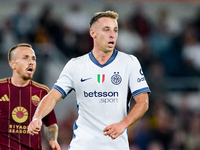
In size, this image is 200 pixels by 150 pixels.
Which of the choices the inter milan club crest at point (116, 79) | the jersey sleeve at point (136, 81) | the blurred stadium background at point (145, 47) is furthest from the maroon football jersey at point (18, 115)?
the blurred stadium background at point (145, 47)

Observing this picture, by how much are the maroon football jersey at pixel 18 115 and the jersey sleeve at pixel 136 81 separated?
58.4 inches

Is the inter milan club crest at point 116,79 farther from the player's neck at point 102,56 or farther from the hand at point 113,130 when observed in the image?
the hand at point 113,130

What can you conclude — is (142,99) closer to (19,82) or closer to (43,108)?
(43,108)

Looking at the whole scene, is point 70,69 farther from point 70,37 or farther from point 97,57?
point 70,37

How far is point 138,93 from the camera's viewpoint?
516cm

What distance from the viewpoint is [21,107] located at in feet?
20.0

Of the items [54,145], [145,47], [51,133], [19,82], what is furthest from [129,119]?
[145,47]

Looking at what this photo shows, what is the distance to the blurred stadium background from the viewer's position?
10820 millimetres

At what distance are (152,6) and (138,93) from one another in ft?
34.4

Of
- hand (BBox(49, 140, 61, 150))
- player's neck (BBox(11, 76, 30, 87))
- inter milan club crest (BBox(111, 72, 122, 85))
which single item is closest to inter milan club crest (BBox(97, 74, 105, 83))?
inter milan club crest (BBox(111, 72, 122, 85))

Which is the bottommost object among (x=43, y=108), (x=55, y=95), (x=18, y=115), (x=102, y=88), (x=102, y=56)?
(x=18, y=115)

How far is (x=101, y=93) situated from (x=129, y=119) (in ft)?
1.89

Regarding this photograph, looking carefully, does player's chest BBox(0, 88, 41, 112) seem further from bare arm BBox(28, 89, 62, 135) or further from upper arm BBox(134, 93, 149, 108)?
upper arm BBox(134, 93, 149, 108)

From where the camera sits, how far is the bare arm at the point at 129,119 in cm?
468
